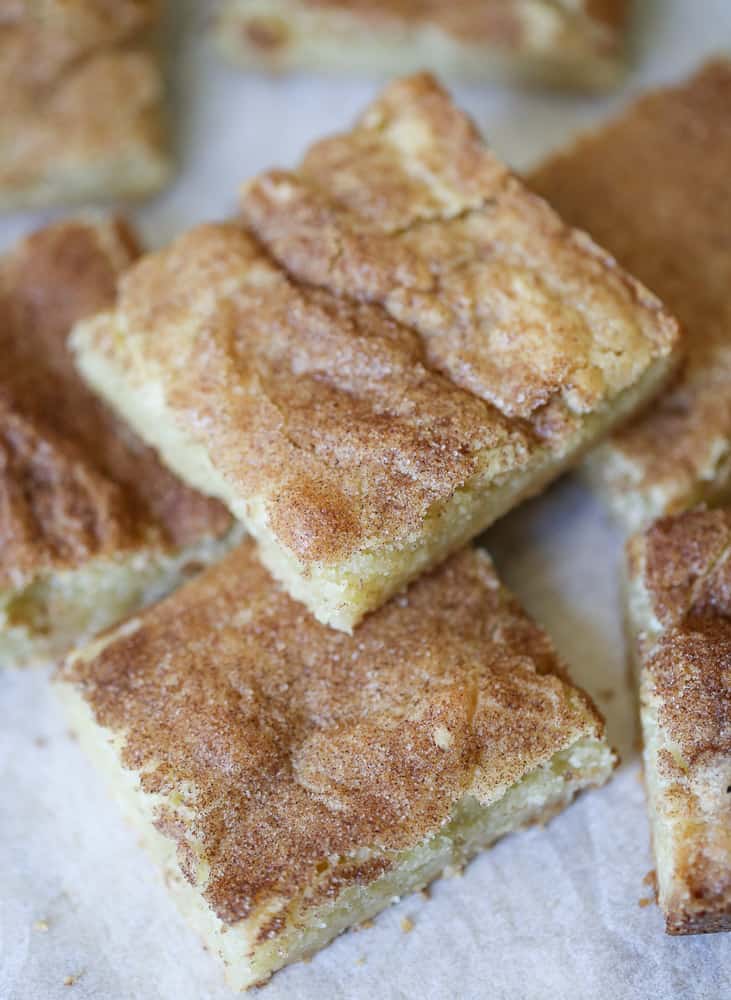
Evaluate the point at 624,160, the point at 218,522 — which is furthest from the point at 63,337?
the point at 624,160

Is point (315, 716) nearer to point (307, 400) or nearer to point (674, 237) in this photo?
point (307, 400)

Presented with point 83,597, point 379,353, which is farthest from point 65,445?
point 379,353

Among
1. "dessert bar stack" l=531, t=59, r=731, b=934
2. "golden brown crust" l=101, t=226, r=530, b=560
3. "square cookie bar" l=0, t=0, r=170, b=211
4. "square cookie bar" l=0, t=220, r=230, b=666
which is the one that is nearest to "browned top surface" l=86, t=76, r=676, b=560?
"golden brown crust" l=101, t=226, r=530, b=560

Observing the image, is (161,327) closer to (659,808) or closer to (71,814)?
(71,814)

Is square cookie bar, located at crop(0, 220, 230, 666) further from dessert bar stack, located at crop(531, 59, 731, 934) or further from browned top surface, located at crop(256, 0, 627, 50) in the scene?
browned top surface, located at crop(256, 0, 627, 50)

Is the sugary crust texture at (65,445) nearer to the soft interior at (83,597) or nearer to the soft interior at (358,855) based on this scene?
the soft interior at (83,597)

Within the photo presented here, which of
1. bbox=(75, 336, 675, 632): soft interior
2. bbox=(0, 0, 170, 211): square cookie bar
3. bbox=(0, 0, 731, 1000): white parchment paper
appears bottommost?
bbox=(0, 0, 731, 1000): white parchment paper

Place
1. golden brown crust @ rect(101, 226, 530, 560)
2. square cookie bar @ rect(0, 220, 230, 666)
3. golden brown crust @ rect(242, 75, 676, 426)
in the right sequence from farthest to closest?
1. square cookie bar @ rect(0, 220, 230, 666)
2. golden brown crust @ rect(242, 75, 676, 426)
3. golden brown crust @ rect(101, 226, 530, 560)
